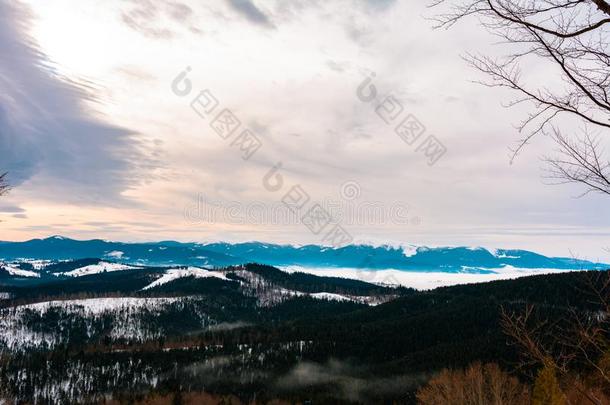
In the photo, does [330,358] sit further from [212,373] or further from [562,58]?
[562,58]

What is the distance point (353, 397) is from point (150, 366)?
315ft

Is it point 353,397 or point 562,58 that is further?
point 353,397

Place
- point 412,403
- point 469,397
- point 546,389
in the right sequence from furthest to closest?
point 412,403
point 469,397
point 546,389

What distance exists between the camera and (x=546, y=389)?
89.4 ft

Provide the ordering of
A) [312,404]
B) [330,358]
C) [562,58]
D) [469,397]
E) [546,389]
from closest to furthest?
1. [562,58]
2. [546,389]
3. [469,397]
4. [312,404]
5. [330,358]

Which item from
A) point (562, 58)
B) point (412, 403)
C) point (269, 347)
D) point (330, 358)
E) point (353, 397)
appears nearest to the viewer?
point (562, 58)

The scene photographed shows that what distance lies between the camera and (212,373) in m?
167

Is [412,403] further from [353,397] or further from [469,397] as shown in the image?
[469,397]

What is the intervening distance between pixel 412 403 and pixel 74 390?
133439 millimetres

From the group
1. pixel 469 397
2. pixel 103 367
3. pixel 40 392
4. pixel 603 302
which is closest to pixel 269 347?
pixel 103 367

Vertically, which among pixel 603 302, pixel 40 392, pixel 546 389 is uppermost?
pixel 603 302

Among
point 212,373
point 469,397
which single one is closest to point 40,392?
point 212,373

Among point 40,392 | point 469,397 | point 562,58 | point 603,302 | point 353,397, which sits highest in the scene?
point 562,58

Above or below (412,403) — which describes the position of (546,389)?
above
